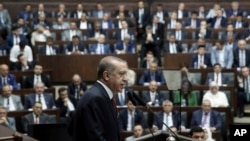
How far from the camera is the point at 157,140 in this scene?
4.86 metres

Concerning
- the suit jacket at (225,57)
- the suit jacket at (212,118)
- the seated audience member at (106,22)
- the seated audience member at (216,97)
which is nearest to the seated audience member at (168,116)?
the suit jacket at (212,118)

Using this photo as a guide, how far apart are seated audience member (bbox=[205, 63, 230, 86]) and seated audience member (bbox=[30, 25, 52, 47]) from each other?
366cm

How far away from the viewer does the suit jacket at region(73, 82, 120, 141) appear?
3.25 m

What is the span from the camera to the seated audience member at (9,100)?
8.80m

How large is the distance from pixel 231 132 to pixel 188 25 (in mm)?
9467

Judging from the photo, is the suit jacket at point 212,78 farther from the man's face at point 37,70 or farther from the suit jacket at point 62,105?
the man's face at point 37,70

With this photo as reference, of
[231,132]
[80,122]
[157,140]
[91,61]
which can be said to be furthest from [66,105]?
[80,122]

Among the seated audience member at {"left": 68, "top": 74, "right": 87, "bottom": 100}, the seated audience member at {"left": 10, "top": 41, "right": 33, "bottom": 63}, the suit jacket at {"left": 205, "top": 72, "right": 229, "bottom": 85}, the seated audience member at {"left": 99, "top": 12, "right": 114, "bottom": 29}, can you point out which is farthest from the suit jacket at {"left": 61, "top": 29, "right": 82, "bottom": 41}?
the suit jacket at {"left": 205, "top": 72, "right": 229, "bottom": 85}

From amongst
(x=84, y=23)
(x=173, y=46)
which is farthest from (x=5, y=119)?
(x=84, y=23)

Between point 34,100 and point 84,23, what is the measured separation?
4.44m

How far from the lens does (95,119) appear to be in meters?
3.27

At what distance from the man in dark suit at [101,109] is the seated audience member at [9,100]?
18.5ft

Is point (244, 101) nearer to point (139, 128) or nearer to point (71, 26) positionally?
point (139, 128)

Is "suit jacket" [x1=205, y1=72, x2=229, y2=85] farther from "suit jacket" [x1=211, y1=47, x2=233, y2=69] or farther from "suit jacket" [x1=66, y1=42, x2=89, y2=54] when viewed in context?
"suit jacket" [x1=66, y1=42, x2=89, y2=54]
